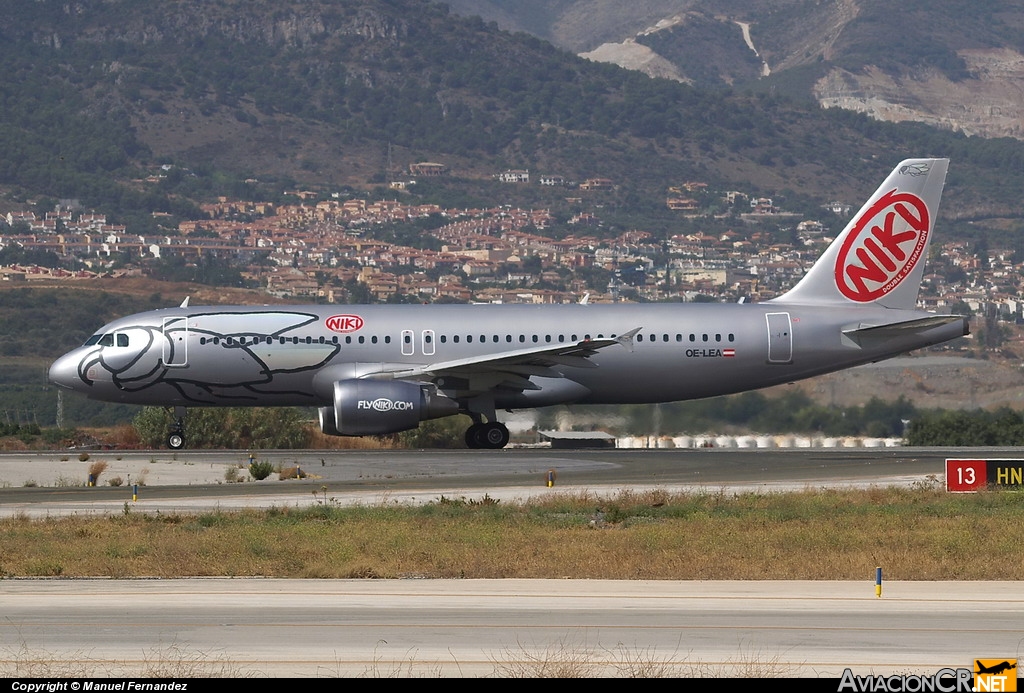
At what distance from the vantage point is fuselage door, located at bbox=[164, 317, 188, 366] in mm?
42094

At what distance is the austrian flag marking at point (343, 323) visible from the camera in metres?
42.3

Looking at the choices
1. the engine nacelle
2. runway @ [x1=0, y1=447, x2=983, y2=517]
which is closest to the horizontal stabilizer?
runway @ [x1=0, y1=447, x2=983, y2=517]

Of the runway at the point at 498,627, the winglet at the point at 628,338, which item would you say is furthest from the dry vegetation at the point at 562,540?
the winglet at the point at 628,338

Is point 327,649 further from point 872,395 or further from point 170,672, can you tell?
point 872,395

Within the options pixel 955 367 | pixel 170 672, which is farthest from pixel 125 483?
pixel 955 367

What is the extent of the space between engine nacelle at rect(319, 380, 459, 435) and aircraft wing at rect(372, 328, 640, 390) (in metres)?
0.72

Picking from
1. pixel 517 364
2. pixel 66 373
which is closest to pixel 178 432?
pixel 66 373

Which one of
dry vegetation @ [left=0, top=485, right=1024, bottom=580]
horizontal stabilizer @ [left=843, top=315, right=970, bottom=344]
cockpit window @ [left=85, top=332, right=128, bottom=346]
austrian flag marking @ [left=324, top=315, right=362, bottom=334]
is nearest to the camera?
dry vegetation @ [left=0, top=485, right=1024, bottom=580]

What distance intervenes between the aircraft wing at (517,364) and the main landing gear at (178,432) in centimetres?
596

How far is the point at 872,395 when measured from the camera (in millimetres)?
48844

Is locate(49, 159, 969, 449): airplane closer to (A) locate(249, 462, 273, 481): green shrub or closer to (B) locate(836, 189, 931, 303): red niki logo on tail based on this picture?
(B) locate(836, 189, 931, 303): red niki logo on tail

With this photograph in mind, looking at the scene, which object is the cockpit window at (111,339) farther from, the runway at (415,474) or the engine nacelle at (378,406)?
the engine nacelle at (378,406)

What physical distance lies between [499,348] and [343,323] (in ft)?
14.0

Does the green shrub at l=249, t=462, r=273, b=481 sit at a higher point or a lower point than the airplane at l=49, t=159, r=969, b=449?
lower
